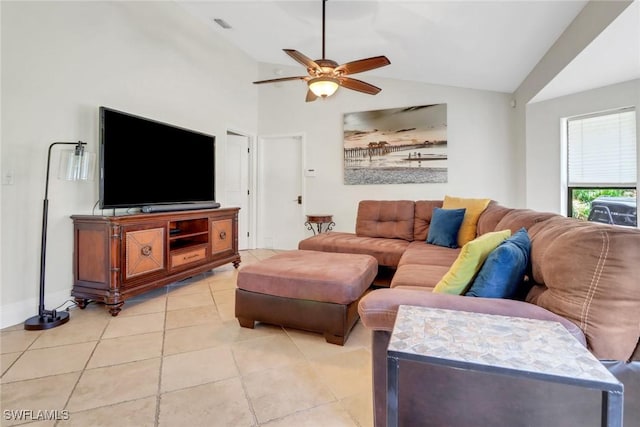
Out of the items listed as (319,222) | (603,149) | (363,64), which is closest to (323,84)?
(363,64)

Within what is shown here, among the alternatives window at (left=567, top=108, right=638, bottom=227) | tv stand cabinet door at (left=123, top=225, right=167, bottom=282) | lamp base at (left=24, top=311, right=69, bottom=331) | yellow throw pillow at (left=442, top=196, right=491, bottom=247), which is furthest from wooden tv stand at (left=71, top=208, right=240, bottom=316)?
window at (left=567, top=108, right=638, bottom=227)

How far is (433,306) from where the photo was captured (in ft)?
3.70

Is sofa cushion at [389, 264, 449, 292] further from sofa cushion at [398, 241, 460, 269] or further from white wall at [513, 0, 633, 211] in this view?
white wall at [513, 0, 633, 211]

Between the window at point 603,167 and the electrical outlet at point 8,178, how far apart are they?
5.27 m

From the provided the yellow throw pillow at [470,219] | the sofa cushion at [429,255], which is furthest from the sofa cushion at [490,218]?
the sofa cushion at [429,255]

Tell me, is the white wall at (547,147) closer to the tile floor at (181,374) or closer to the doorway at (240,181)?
the tile floor at (181,374)

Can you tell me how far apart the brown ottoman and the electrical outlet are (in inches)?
71.2

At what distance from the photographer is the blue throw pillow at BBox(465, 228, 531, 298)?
124 cm

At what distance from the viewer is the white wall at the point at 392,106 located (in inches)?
164

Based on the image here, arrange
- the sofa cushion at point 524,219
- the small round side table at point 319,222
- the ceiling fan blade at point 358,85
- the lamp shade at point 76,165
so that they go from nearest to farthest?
the sofa cushion at point 524,219, the lamp shade at point 76,165, the ceiling fan blade at point 358,85, the small round side table at point 319,222

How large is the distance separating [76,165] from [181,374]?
1.80 meters

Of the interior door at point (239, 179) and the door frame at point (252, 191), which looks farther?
the door frame at point (252, 191)
